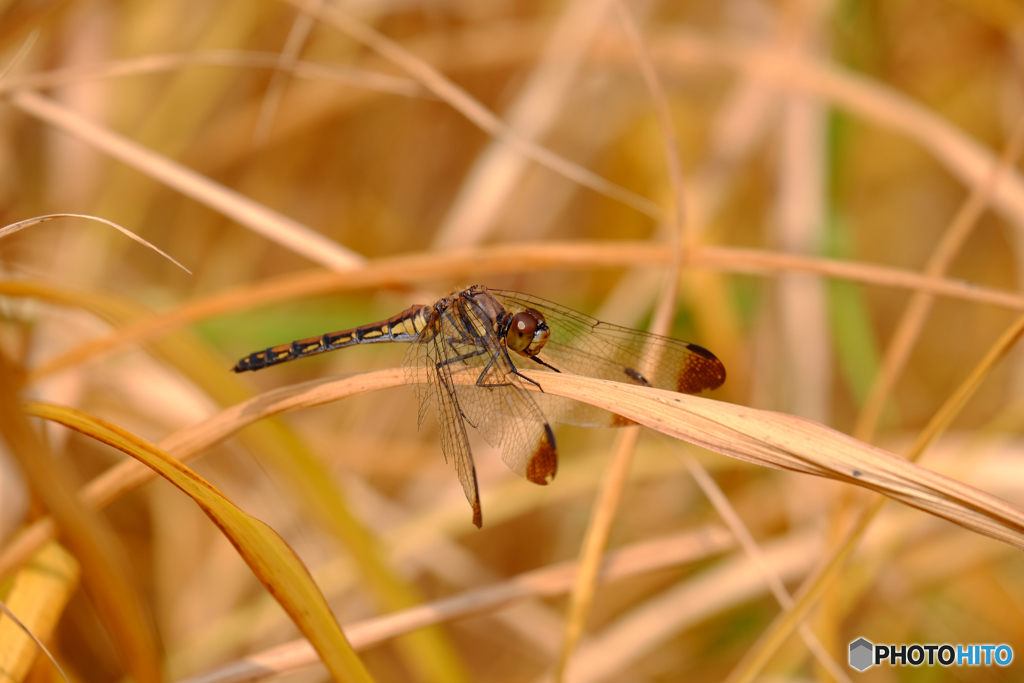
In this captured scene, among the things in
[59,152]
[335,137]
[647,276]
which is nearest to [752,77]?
[647,276]

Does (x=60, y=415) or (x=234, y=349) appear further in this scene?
(x=234, y=349)

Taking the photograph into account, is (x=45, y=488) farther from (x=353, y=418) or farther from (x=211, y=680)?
(x=353, y=418)

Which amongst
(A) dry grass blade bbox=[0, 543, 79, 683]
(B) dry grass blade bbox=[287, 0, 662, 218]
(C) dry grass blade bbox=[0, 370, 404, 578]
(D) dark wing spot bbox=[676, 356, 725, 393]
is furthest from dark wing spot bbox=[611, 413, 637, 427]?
(A) dry grass blade bbox=[0, 543, 79, 683]

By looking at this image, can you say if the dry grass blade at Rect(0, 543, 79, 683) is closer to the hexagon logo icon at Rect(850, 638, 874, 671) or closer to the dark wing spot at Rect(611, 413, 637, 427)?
the dark wing spot at Rect(611, 413, 637, 427)

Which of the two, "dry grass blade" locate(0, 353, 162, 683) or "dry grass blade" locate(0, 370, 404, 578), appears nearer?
"dry grass blade" locate(0, 353, 162, 683)

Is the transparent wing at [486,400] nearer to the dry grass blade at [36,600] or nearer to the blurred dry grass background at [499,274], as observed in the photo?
the blurred dry grass background at [499,274]

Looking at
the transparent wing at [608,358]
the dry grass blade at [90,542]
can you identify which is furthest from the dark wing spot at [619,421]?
the dry grass blade at [90,542]
